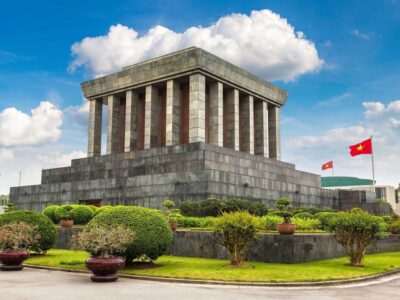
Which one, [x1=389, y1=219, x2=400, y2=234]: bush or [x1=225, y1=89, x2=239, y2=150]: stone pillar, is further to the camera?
[x1=225, y1=89, x2=239, y2=150]: stone pillar

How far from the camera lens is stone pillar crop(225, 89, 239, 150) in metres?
43.6

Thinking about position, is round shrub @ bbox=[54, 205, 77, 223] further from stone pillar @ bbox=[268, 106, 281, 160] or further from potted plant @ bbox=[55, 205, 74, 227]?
stone pillar @ bbox=[268, 106, 281, 160]

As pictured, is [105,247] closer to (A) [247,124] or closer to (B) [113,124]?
(B) [113,124]

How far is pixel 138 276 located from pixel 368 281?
768 cm

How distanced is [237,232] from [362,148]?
110 ft

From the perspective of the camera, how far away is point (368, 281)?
47.4 feet

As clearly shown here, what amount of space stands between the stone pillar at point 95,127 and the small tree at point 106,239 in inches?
1349

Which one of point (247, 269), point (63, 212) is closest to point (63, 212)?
point (63, 212)

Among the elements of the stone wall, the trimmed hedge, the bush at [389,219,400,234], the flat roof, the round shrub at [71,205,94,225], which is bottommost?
the stone wall

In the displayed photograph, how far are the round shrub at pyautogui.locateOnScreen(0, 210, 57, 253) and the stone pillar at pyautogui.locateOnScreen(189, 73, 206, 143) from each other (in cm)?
1956

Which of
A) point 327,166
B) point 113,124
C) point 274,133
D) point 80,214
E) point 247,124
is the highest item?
point 274,133

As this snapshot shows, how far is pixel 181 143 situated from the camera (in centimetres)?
4162

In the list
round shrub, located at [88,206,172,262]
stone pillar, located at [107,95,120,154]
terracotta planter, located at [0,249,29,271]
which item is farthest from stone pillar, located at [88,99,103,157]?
round shrub, located at [88,206,172,262]

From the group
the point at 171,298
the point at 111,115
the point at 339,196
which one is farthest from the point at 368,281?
the point at 111,115
